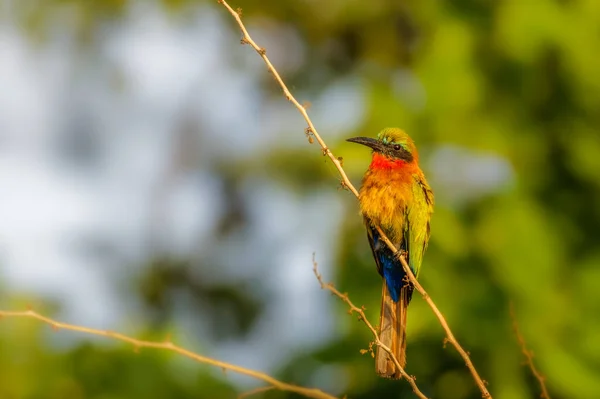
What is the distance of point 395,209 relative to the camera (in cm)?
448

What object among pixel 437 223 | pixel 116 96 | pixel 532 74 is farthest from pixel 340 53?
pixel 437 223

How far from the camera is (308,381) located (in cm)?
645

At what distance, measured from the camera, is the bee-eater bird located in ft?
14.2

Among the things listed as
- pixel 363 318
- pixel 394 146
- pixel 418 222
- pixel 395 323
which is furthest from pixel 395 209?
pixel 363 318

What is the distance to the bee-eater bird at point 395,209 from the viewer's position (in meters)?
4.32

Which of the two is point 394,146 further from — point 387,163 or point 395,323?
point 395,323

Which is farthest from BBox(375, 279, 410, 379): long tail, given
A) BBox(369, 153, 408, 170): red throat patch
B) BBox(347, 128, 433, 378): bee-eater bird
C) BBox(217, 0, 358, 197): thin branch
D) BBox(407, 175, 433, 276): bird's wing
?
BBox(217, 0, 358, 197): thin branch

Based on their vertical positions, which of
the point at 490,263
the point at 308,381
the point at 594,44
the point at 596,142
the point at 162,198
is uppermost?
the point at 162,198

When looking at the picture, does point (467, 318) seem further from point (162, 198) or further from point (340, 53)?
point (162, 198)

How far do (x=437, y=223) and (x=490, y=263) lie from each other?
445 millimetres

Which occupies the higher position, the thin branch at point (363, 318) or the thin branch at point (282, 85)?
the thin branch at point (282, 85)

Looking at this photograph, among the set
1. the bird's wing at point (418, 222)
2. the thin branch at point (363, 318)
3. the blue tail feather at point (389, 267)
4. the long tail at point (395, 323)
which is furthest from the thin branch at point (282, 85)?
the bird's wing at point (418, 222)

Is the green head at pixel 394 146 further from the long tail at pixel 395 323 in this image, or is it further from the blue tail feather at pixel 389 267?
the long tail at pixel 395 323

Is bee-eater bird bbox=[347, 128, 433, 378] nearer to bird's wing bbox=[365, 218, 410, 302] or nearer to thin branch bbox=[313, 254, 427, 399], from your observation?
bird's wing bbox=[365, 218, 410, 302]
